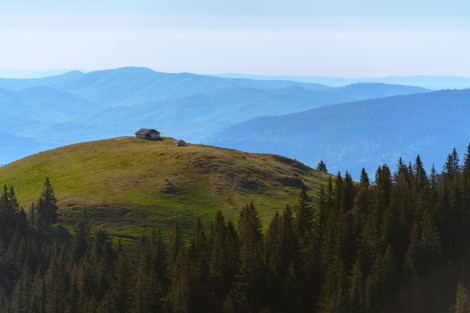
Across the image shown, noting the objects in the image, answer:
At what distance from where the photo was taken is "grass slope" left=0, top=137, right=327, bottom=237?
15025cm

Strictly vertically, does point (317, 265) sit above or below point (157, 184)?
below

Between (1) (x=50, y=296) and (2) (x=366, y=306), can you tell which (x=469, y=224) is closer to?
(2) (x=366, y=306)

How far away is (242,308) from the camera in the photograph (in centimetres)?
9762

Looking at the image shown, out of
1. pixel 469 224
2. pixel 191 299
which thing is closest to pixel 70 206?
pixel 191 299

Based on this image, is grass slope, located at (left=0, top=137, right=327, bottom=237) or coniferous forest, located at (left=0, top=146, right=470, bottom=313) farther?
grass slope, located at (left=0, top=137, right=327, bottom=237)

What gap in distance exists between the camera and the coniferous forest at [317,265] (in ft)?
297

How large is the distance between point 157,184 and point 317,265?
246ft

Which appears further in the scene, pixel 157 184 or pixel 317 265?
pixel 157 184

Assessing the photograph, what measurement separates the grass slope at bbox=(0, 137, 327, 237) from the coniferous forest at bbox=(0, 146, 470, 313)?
96.0ft

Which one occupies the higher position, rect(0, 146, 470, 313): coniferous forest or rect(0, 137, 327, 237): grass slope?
rect(0, 137, 327, 237): grass slope

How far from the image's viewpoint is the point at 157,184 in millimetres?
166375

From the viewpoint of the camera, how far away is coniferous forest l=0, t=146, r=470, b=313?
9044cm

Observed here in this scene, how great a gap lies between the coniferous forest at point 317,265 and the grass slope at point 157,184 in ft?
96.0

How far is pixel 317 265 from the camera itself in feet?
324
